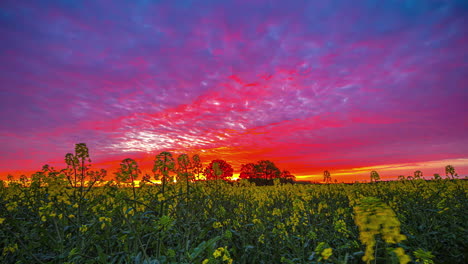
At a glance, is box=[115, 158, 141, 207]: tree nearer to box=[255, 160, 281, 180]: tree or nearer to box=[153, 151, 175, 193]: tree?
box=[153, 151, 175, 193]: tree

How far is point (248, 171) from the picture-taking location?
207ft

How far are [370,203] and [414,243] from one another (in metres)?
6.00

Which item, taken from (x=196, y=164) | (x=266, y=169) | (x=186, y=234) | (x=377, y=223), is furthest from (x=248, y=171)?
(x=377, y=223)

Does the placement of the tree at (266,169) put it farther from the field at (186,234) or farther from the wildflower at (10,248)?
the wildflower at (10,248)

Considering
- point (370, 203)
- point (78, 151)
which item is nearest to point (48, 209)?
point (78, 151)

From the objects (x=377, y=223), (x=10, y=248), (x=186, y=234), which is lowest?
(x=10, y=248)

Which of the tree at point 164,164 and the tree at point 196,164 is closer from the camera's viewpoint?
the tree at point 164,164

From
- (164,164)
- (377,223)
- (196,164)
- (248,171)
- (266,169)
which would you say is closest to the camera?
(377,223)

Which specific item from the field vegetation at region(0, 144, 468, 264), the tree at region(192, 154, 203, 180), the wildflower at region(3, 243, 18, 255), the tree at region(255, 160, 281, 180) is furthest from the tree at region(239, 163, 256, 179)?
the wildflower at region(3, 243, 18, 255)

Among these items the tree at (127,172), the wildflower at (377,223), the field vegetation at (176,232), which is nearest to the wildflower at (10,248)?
the field vegetation at (176,232)

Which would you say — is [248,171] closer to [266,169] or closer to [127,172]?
[266,169]

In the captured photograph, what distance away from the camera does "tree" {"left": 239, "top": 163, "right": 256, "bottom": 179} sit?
6125cm

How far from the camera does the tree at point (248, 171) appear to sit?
61250mm

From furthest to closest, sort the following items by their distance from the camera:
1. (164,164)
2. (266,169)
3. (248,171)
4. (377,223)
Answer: (248,171), (266,169), (164,164), (377,223)
